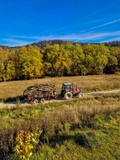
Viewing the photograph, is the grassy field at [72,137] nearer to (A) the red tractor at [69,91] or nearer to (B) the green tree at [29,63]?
(A) the red tractor at [69,91]

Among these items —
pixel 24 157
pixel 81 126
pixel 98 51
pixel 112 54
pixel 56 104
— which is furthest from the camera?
pixel 112 54

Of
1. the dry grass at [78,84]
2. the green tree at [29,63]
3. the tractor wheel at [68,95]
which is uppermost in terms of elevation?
the green tree at [29,63]

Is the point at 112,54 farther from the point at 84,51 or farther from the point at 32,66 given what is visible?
the point at 32,66

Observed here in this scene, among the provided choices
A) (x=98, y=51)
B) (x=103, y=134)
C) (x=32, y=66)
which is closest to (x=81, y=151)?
(x=103, y=134)

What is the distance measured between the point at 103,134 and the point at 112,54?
2239 inches

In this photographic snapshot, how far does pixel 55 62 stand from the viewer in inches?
2061

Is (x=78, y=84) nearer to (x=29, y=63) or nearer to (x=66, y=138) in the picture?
(x=29, y=63)

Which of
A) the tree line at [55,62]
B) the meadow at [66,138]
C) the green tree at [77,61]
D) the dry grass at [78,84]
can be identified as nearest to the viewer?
the meadow at [66,138]

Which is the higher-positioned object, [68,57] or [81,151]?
[68,57]

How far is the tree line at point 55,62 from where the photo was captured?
49.8 meters

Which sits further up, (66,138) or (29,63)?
(29,63)

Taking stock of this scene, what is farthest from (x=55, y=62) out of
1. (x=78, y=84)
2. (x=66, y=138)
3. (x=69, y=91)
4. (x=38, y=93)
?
(x=66, y=138)

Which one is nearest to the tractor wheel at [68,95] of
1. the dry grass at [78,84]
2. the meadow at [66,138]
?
the dry grass at [78,84]

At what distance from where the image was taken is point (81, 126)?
8.39 m
